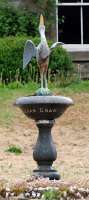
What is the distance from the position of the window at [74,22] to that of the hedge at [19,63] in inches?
102

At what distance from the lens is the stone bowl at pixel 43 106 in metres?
9.66

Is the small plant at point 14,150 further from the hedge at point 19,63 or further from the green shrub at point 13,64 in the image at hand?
the green shrub at point 13,64

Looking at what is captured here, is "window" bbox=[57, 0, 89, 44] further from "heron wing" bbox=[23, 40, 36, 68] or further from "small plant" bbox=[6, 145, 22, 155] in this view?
"heron wing" bbox=[23, 40, 36, 68]

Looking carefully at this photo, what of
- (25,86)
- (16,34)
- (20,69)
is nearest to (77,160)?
(25,86)

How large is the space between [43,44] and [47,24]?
10.2 metres

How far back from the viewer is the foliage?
782 inches

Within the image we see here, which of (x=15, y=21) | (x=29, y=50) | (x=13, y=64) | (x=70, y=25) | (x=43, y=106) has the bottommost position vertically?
(x=13, y=64)

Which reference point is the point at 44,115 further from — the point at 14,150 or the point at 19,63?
the point at 19,63

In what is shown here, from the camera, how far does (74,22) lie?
2109 cm

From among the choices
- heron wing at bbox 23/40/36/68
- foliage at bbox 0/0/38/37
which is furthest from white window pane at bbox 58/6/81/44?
heron wing at bbox 23/40/36/68

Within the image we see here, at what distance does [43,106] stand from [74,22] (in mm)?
11646

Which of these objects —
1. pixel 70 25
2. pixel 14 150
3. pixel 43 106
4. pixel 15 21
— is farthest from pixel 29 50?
pixel 70 25

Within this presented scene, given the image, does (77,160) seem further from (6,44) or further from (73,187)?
(6,44)

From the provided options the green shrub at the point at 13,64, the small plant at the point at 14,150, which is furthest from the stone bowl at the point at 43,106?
the green shrub at the point at 13,64
